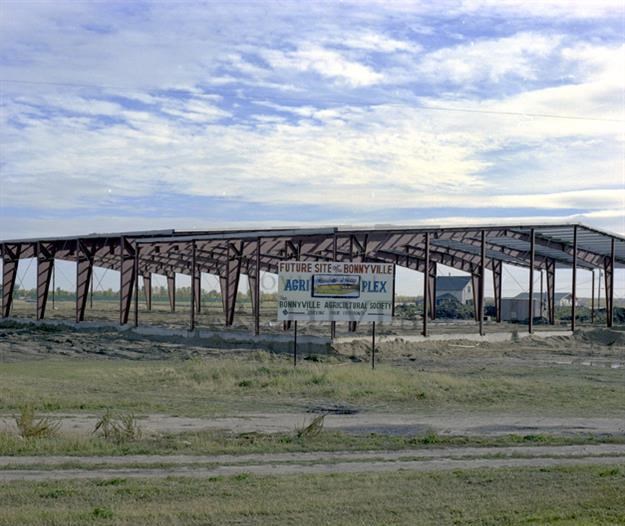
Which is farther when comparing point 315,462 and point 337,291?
point 337,291

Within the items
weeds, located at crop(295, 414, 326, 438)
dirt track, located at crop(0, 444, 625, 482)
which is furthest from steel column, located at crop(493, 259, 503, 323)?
weeds, located at crop(295, 414, 326, 438)

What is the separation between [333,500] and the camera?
995 centimetres

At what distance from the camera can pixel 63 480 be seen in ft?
36.8

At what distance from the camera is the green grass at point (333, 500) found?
903 centimetres

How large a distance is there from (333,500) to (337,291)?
66.5 feet

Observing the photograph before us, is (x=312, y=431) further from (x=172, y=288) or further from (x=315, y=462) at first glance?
(x=172, y=288)

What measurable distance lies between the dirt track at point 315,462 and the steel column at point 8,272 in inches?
1896

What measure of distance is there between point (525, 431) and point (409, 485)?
21.5ft

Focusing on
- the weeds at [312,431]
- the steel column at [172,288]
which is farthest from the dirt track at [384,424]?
the steel column at [172,288]

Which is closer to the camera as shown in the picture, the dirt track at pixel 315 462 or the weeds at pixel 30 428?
the dirt track at pixel 315 462

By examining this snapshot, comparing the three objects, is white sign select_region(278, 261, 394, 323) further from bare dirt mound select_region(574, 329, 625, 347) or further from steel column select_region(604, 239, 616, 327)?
steel column select_region(604, 239, 616, 327)

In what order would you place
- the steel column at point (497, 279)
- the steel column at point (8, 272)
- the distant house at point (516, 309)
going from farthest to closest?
the distant house at point (516, 309) < the steel column at point (497, 279) < the steel column at point (8, 272)

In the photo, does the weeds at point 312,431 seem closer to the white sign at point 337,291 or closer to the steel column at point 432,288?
the white sign at point 337,291

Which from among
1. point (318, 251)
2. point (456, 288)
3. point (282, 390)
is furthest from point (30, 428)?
point (456, 288)
